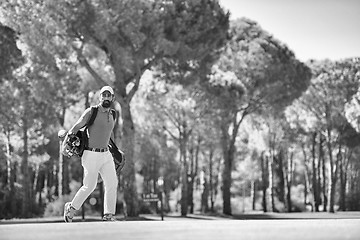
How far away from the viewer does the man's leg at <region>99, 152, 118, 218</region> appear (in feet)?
28.6

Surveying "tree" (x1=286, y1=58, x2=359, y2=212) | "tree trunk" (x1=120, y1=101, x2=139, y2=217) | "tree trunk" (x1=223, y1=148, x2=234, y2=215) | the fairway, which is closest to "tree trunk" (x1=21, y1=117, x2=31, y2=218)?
"tree trunk" (x1=223, y1=148, x2=234, y2=215)

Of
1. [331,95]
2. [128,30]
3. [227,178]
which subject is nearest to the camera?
[128,30]

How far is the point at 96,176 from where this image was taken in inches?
338

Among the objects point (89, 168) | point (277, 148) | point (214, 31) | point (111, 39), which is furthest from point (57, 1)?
point (277, 148)

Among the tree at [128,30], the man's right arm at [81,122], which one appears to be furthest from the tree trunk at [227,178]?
the man's right arm at [81,122]

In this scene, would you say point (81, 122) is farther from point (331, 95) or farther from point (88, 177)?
point (331, 95)

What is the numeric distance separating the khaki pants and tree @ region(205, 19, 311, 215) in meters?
25.2

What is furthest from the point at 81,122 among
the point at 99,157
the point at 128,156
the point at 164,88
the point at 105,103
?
the point at 164,88

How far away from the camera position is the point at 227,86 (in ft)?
108

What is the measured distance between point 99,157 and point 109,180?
1.15 ft

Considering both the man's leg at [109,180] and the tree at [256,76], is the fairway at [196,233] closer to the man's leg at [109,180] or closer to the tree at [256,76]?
the man's leg at [109,180]

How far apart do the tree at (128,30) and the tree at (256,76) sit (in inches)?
365

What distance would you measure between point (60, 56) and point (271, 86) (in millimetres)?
14602

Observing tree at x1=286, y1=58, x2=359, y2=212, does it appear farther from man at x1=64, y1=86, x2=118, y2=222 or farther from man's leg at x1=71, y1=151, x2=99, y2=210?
man's leg at x1=71, y1=151, x2=99, y2=210
